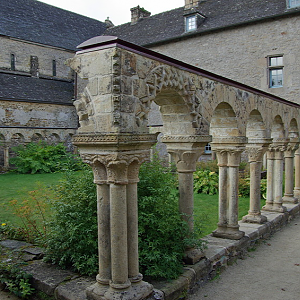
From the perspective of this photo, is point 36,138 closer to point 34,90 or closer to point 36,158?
point 36,158

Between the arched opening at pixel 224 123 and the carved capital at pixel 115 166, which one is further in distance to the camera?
the arched opening at pixel 224 123

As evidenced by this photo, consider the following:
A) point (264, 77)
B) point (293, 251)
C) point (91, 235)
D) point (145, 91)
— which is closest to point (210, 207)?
point (293, 251)

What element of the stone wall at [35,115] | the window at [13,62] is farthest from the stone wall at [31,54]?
the stone wall at [35,115]

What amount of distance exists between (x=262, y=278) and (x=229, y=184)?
1808 millimetres

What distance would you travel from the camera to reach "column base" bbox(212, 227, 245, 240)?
6.36 meters

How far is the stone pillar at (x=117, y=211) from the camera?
365 cm

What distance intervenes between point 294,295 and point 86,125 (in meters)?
3.69

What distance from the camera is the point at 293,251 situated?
6676mm

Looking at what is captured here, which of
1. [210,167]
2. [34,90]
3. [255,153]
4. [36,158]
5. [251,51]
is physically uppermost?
[251,51]

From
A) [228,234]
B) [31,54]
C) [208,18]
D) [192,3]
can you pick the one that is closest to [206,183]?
[228,234]

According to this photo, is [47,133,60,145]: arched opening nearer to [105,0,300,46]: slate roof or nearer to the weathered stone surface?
[105,0,300,46]: slate roof

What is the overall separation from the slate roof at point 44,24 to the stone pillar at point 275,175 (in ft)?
61.6

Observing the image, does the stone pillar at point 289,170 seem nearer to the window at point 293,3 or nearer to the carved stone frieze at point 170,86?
the carved stone frieze at point 170,86

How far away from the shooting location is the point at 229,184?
655 centimetres
